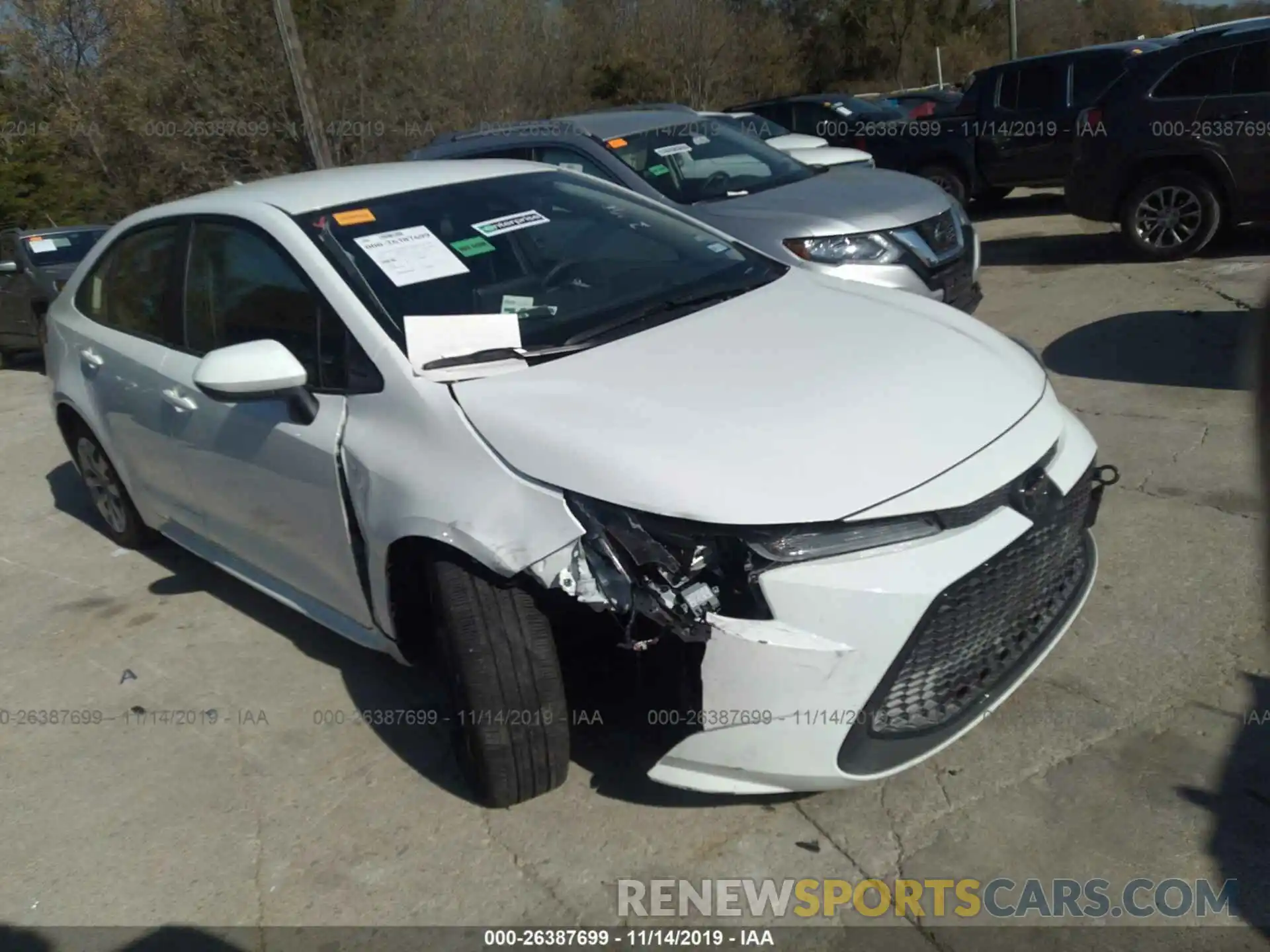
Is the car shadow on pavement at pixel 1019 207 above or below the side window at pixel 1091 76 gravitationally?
below

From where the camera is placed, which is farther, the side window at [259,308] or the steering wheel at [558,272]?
the steering wheel at [558,272]

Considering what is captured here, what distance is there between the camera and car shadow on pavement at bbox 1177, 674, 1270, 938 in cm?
256

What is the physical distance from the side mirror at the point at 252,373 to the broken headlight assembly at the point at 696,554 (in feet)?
3.67

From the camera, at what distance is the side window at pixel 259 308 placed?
11.0ft

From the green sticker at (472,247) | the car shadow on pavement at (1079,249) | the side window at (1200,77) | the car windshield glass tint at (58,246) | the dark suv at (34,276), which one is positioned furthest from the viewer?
the car windshield glass tint at (58,246)

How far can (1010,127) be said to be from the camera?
11414mm

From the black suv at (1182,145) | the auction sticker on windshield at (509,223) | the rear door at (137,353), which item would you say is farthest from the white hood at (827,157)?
the rear door at (137,353)

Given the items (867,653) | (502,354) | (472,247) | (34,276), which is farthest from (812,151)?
(34,276)

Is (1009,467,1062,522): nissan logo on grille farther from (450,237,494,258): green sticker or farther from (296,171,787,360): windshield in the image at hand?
(450,237,494,258): green sticker

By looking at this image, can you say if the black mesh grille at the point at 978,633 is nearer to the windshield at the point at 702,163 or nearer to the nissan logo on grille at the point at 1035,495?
the nissan logo on grille at the point at 1035,495

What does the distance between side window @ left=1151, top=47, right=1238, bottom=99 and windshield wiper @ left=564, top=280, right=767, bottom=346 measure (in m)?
6.24

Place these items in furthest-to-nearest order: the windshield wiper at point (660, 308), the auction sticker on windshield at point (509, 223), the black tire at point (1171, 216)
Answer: the black tire at point (1171, 216) → the auction sticker on windshield at point (509, 223) → the windshield wiper at point (660, 308)

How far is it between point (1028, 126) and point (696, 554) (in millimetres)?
Answer: 10252

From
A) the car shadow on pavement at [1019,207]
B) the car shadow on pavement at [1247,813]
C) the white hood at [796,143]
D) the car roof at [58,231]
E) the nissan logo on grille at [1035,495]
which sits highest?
the white hood at [796,143]
